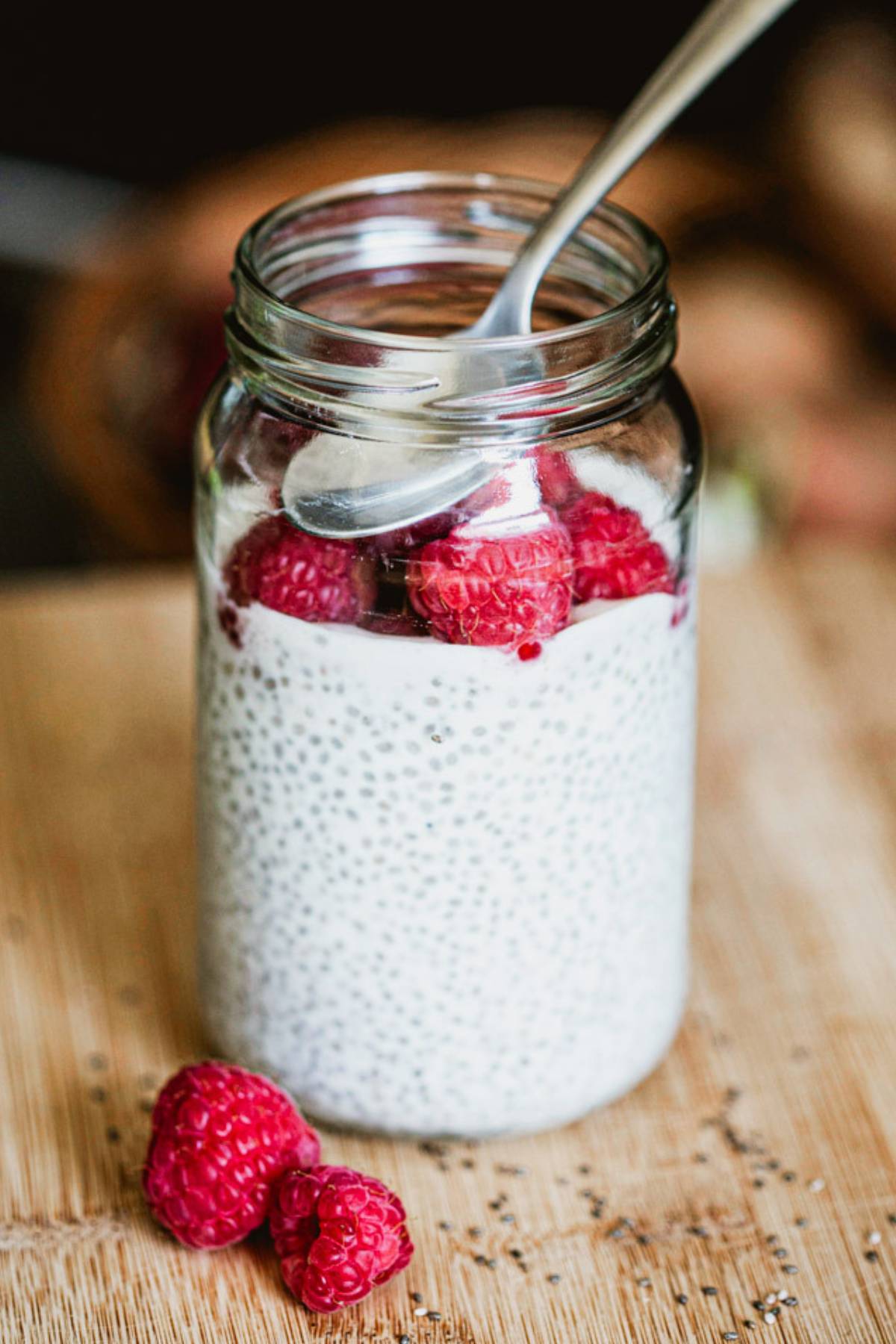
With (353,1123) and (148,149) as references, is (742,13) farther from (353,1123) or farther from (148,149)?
(148,149)

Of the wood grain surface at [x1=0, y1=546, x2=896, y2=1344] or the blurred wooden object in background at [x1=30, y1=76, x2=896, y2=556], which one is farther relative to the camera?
the blurred wooden object in background at [x1=30, y1=76, x2=896, y2=556]

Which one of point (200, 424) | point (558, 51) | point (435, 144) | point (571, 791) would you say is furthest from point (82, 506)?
point (571, 791)

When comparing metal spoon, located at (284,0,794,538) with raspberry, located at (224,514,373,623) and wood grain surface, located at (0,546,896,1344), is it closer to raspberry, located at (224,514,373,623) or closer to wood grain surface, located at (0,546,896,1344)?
Answer: raspberry, located at (224,514,373,623)

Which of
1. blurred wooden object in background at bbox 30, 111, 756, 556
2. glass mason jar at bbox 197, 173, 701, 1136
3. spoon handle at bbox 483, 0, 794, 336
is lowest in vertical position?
blurred wooden object in background at bbox 30, 111, 756, 556

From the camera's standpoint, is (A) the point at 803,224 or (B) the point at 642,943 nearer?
(B) the point at 642,943

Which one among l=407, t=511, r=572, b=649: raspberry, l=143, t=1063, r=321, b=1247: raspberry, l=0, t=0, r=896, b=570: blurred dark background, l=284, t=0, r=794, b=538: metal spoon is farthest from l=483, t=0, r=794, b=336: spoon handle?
l=0, t=0, r=896, b=570: blurred dark background

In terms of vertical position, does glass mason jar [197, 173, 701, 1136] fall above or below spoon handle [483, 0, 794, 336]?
below

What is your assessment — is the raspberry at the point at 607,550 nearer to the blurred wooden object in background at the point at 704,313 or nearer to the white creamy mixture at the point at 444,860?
the white creamy mixture at the point at 444,860
